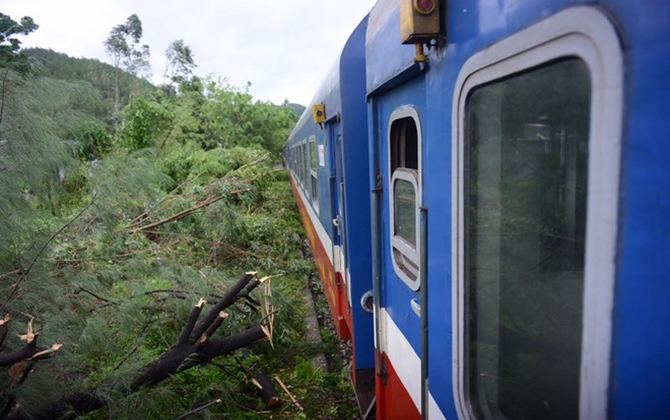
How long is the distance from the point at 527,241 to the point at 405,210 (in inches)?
44.7

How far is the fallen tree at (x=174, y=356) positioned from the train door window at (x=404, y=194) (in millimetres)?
1953

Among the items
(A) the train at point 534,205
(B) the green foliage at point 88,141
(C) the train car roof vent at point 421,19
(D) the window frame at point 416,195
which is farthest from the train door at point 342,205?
(B) the green foliage at point 88,141

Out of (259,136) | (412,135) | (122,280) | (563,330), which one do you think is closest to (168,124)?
(259,136)

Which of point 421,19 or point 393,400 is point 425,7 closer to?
point 421,19

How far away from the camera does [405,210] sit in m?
2.26

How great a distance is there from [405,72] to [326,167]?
280 centimetres

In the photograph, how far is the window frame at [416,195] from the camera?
6.21 ft

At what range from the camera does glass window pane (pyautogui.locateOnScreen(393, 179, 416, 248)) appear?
2145mm

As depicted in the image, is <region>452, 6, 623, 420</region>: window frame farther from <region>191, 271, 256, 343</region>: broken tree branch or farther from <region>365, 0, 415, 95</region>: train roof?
<region>191, 271, 256, 343</region>: broken tree branch

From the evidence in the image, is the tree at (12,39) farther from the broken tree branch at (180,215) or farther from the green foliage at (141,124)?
the green foliage at (141,124)

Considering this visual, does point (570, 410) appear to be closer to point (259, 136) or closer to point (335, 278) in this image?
point (335, 278)

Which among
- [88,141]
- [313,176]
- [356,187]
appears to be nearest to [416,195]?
[356,187]

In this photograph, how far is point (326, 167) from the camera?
4.69 metres

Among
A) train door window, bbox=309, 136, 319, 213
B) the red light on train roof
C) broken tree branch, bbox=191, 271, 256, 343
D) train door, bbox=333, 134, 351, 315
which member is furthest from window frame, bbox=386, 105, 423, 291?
train door window, bbox=309, 136, 319, 213
